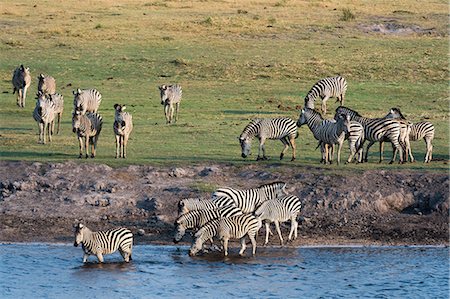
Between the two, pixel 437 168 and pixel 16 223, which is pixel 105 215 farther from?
pixel 437 168

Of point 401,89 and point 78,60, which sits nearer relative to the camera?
point 401,89

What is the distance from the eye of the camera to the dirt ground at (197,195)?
57.4 feet

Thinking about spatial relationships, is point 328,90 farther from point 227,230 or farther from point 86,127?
point 227,230

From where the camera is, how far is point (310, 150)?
22203mm

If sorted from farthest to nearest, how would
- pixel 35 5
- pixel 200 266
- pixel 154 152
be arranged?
1. pixel 35 5
2. pixel 154 152
3. pixel 200 266

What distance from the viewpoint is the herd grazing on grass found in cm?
1606

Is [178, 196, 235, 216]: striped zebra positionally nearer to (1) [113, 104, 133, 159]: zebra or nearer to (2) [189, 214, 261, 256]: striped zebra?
(2) [189, 214, 261, 256]: striped zebra

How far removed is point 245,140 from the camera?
2094 cm

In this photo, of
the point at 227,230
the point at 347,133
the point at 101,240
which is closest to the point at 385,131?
the point at 347,133

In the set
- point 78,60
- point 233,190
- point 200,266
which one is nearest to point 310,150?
point 233,190

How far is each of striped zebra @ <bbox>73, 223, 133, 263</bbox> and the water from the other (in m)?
0.25

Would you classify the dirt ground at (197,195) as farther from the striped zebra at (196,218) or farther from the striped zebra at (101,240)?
the striped zebra at (101,240)

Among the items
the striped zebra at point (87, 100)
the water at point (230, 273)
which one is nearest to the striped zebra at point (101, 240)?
the water at point (230, 273)

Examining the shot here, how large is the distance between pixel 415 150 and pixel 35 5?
25.2 m
